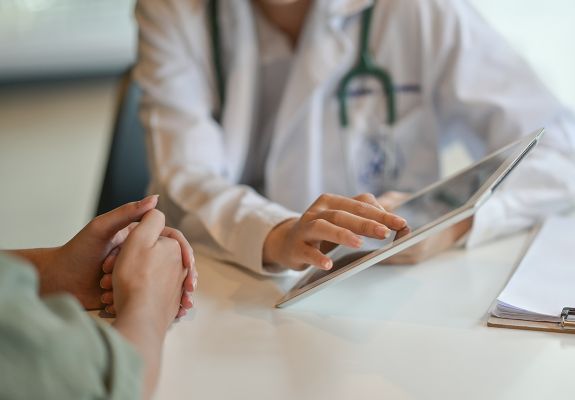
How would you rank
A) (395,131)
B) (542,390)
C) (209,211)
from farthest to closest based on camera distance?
(395,131)
(209,211)
(542,390)

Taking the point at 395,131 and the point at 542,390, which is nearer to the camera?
the point at 542,390

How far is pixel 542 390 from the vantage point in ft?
2.07

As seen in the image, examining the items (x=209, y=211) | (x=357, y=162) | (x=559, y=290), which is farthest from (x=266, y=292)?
(x=357, y=162)

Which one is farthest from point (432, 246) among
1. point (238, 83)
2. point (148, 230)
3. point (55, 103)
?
point (55, 103)

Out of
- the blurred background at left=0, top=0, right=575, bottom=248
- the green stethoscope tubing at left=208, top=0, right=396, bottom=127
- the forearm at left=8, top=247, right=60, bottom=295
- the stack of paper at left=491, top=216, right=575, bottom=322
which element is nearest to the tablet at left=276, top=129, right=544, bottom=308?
the stack of paper at left=491, top=216, right=575, bottom=322

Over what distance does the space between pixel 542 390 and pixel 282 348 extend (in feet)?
0.75

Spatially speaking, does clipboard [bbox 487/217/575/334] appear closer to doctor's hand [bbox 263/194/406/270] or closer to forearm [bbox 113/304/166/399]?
doctor's hand [bbox 263/194/406/270]

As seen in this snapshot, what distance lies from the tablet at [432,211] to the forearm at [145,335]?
182mm

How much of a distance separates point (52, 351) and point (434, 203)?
1.64ft

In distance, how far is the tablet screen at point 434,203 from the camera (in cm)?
77

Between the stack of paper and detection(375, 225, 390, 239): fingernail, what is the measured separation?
0.14 meters

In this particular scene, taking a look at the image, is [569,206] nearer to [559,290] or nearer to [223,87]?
[559,290]

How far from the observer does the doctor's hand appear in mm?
746

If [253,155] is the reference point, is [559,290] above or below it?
above
